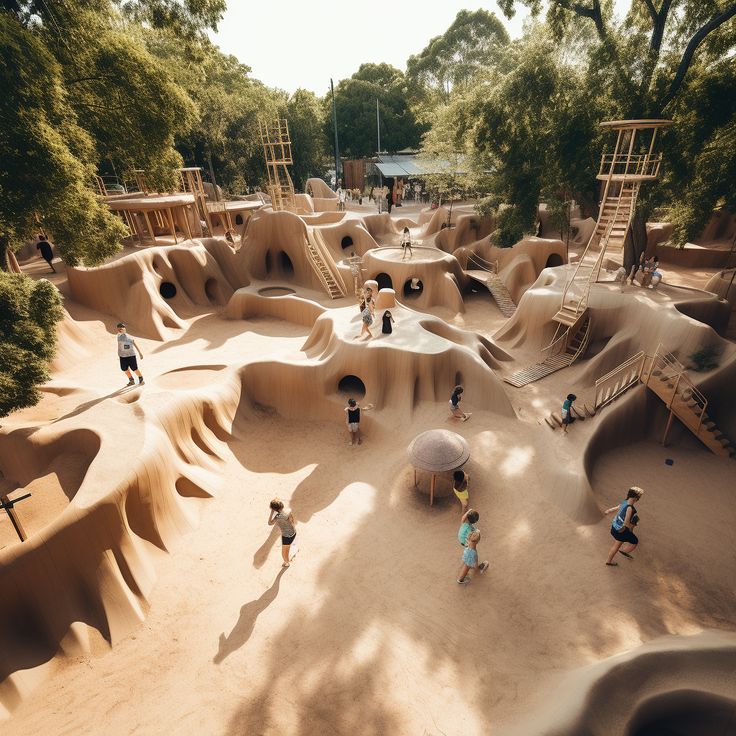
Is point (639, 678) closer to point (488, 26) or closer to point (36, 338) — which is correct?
point (36, 338)

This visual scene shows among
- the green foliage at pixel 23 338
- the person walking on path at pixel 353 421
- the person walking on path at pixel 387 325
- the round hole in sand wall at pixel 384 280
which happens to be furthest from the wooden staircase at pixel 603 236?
the green foliage at pixel 23 338

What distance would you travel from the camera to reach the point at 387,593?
26.0 ft

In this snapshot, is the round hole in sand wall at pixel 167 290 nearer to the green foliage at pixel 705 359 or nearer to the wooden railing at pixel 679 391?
the wooden railing at pixel 679 391

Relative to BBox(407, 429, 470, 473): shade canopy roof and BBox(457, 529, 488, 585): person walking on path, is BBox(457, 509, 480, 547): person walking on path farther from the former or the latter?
BBox(407, 429, 470, 473): shade canopy roof

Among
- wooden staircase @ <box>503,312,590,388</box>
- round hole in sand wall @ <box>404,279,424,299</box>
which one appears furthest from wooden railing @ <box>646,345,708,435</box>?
round hole in sand wall @ <box>404,279,424,299</box>

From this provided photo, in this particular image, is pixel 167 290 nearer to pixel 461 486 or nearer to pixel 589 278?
pixel 461 486

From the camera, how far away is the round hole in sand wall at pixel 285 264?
25587mm

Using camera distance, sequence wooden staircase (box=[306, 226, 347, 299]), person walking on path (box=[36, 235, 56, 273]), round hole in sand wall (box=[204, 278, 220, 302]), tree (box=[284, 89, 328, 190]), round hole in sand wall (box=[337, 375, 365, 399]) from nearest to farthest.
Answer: round hole in sand wall (box=[337, 375, 365, 399])
person walking on path (box=[36, 235, 56, 273])
round hole in sand wall (box=[204, 278, 220, 302])
wooden staircase (box=[306, 226, 347, 299])
tree (box=[284, 89, 328, 190])

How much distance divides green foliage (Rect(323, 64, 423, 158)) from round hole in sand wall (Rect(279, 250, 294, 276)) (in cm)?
3163

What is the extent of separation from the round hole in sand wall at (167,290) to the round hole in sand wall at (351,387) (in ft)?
39.1

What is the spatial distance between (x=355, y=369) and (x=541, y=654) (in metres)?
9.03

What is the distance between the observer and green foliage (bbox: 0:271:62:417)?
759 centimetres

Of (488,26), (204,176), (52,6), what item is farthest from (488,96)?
(488,26)

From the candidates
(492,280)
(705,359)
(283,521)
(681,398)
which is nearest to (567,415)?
(681,398)
